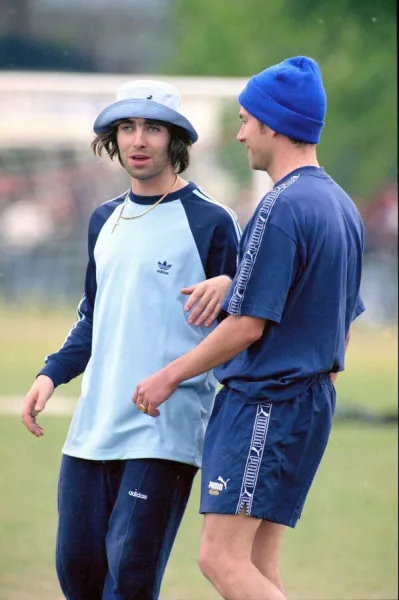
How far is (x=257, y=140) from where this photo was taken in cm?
303

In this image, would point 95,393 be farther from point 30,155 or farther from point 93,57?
point 93,57

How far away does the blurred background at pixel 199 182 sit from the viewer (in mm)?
6035

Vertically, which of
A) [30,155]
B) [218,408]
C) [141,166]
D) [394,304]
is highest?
[141,166]

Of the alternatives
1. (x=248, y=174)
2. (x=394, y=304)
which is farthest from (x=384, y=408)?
(x=394, y=304)

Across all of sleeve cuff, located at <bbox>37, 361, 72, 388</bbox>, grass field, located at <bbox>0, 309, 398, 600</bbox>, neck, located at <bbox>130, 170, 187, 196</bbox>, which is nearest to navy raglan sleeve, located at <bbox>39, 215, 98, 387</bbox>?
sleeve cuff, located at <bbox>37, 361, 72, 388</bbox>

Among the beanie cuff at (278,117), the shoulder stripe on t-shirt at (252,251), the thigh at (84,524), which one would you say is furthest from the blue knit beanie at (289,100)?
the thigh at (84,524)

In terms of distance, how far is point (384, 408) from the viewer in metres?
13.4

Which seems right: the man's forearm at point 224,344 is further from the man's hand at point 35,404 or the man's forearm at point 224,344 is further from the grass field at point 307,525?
the grass field at point 307,525

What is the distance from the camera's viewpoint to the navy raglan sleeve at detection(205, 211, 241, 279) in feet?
10.5

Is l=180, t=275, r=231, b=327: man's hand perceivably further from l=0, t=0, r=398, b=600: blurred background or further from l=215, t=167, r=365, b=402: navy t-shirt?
l=0, t=0, r=398, b=600: blurred background

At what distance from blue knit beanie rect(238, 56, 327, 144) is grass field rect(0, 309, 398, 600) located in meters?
2.09

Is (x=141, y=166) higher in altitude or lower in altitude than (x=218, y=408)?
higher

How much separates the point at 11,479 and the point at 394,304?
506 inches

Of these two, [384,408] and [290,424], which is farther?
[384,408]
